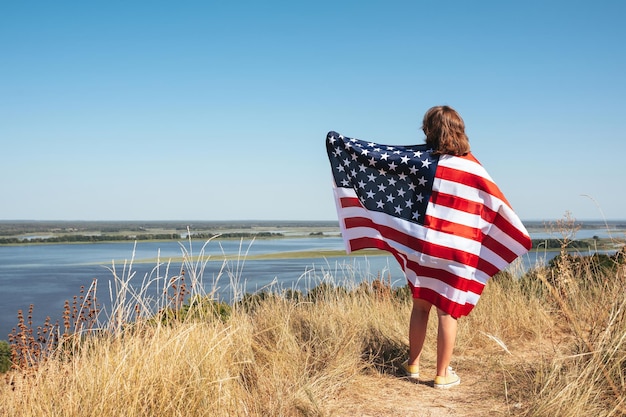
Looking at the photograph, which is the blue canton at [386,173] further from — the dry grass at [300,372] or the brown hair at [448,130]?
the dry grass at [300,372]

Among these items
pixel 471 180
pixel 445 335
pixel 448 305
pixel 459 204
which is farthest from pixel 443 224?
pixel 445 335

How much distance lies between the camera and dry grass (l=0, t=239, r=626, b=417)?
3510 millimetres

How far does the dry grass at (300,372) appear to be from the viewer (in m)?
3.51

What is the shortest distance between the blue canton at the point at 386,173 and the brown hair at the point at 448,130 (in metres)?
0.14

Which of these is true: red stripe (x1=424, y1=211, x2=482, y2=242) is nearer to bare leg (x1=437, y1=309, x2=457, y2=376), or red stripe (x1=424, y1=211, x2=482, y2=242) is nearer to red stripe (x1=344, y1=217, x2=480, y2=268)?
red stripe (x1=344, y1=217, x2=480, y2=268)

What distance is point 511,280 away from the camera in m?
8.02

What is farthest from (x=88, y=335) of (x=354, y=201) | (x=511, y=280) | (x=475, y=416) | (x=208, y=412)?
(x=511, y=280)

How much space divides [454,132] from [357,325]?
2.40 m

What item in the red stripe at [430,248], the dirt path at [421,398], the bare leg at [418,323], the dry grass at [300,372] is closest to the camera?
the dry grass at [300,372]

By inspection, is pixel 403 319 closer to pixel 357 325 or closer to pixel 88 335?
pixel 357 325

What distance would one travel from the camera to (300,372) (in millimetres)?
4484

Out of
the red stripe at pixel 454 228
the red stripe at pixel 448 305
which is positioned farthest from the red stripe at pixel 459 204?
the red stripe at pixel 448 305

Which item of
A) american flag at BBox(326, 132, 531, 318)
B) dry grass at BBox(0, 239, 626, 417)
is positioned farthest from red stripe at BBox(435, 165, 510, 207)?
dry grass at BBox(0, 239, 626, 417)

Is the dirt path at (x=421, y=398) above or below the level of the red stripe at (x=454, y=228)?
below
